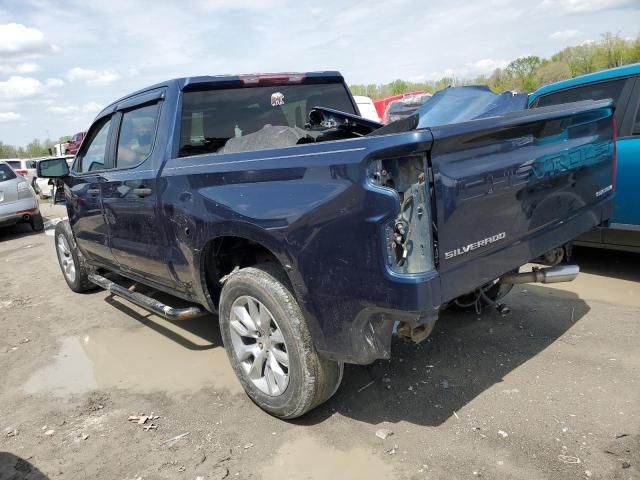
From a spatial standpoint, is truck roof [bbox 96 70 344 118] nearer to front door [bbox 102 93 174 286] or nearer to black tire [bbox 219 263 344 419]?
front door [bbox 102 93 174 286]

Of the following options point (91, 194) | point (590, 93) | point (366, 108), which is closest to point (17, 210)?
point (91, 194)

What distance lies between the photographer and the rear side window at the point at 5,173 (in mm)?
10882

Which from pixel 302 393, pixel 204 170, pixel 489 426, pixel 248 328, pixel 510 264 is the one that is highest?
pixel 204 170

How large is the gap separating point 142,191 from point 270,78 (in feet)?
4.37

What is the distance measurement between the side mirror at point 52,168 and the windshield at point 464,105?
375 cm

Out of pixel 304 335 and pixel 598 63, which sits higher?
pixel 598 63

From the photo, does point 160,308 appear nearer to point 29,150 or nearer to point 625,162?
point 625,162

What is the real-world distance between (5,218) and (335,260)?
10597mm

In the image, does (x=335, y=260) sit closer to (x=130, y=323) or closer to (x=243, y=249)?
(x=243, y=249)

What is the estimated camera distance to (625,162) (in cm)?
454

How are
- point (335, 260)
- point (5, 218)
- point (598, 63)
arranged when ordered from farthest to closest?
point (598, 63), point (5, 218), point (335, 260)

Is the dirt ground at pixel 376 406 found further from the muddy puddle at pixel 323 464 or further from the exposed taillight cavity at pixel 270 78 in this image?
the exposed taillight cavity at pixel 270 78

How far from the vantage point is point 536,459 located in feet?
8.18

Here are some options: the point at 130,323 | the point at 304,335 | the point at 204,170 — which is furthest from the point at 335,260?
the point at 130,323
